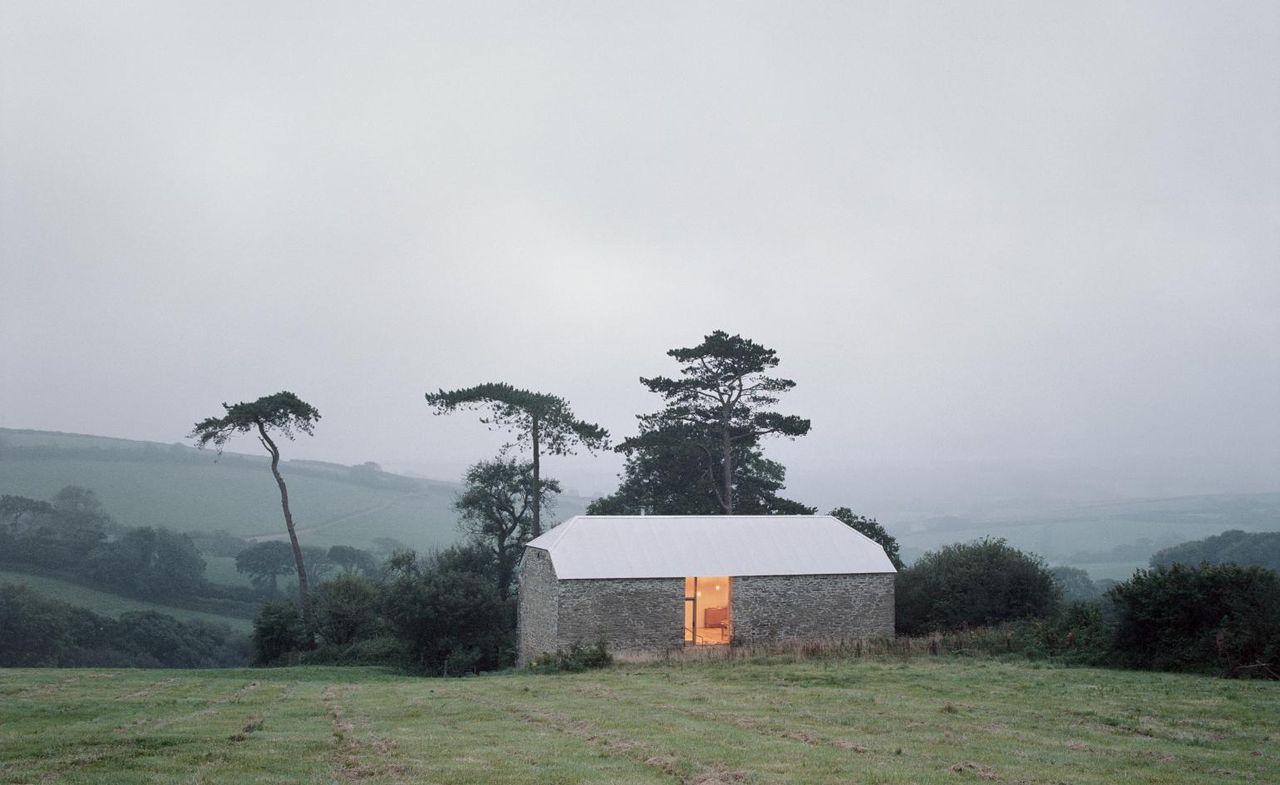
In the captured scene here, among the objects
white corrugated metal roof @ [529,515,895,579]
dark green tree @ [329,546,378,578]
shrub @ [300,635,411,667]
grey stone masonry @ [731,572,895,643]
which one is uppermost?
white corrugated metal roof @ [529,515,895,579]

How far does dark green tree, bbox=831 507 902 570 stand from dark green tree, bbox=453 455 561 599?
14.2 m

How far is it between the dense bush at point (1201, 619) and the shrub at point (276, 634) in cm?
3073

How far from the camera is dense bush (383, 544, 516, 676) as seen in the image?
29938 mm

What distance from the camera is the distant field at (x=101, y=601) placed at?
60.8 meters

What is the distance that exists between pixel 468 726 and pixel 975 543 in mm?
25411

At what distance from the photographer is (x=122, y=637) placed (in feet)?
167

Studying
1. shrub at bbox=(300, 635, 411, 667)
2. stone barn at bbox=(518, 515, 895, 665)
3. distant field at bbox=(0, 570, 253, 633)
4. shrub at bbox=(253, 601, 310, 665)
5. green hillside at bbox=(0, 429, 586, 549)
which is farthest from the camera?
green hillside at bbox=(0, 429, 586, 549)

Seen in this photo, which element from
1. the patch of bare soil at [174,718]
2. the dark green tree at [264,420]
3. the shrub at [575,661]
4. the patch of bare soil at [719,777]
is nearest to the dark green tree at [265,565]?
the dark green tree at [264,420]

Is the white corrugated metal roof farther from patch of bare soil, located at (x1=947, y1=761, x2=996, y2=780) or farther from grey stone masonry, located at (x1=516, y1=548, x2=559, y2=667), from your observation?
patch of bare soil, located at (x1=947, y1=761, x2=996, y2=780)

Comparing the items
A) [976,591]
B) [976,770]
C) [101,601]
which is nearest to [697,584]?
[976,591]

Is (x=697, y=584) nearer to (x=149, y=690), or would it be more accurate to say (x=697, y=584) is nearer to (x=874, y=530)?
(x=874, y=530)

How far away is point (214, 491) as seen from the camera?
362 ft

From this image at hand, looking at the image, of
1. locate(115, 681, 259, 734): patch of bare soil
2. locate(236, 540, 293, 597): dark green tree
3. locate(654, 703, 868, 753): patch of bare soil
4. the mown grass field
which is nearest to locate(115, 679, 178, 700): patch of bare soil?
the mown grass field

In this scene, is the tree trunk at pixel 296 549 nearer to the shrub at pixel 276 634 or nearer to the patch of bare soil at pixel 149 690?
the shrub at pixel 276 634
